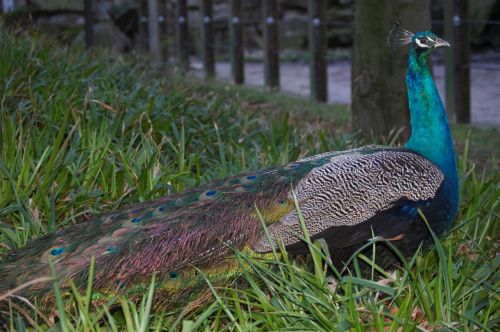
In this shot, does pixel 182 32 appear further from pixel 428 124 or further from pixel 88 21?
pixel 428 124

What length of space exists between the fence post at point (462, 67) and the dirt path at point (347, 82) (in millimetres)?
191

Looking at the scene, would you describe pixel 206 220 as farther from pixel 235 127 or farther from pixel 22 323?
pixel 235 127

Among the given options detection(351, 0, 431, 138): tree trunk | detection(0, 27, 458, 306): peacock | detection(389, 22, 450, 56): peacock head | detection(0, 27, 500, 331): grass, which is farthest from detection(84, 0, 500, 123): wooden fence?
detection(0, 27, 458, 306): peacock

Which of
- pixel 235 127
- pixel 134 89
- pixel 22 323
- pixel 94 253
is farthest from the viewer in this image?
pixel 134 89

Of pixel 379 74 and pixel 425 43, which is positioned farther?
pixel 379 74

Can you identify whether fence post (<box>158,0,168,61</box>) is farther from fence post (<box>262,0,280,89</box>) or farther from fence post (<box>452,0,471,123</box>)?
fence post (<box>452,0,471,123</box>)

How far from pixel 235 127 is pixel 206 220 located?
7.41ft

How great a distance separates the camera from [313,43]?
8766 millimetres

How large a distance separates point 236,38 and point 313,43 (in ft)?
7.00

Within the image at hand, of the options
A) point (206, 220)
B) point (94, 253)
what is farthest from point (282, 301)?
point (94, 253)

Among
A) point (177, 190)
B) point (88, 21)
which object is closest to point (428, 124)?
point (177, 190)

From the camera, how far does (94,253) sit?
2.65 metres

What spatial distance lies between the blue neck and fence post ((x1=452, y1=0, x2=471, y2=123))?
441cm

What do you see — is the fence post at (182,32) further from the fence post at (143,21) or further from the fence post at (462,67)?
the fence post at (462,67)
